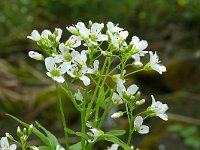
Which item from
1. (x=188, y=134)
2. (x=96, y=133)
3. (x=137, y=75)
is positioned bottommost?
(x=96, y=133)

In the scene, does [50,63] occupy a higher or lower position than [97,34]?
lower

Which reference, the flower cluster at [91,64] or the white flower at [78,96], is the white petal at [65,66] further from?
the white flower at [78,96]

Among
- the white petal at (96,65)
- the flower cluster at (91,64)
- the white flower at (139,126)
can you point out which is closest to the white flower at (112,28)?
the flower cluster at (91,64)

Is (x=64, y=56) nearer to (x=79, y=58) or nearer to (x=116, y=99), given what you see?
(x=79, y=58)

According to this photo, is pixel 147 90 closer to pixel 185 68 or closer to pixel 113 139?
pixel 185 68

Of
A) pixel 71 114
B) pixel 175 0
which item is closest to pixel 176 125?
pixel 71 114

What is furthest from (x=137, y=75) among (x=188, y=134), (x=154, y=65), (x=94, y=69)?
(x=94, y=69)
